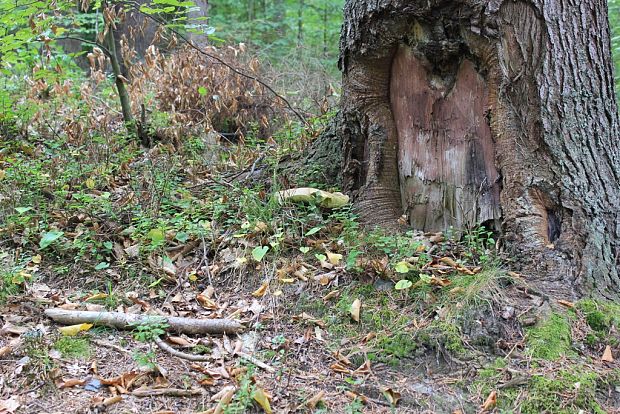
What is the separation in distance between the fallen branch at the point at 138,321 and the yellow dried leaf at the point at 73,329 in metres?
0.08

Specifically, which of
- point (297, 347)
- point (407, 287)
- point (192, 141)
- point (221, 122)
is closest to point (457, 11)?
point (407, 287)

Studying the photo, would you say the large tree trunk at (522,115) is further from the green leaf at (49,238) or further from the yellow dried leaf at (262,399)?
the green leaf at (49,238)

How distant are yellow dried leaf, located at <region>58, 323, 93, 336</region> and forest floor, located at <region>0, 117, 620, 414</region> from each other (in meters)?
0.01

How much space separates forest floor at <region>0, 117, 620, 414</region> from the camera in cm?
291

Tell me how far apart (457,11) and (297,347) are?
2.34 metres

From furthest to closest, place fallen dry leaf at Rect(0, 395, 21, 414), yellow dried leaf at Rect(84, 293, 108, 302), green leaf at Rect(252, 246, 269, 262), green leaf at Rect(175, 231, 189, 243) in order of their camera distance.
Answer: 1. green leaf at Rect(175, 231, 189, 243)
2. green leaf at Rect(252, 246, 269, 262)
3. yellow dried leaf at Rect(84, 293, 108, 302)
4. fallen dry leaf at Rect(0, 395, 21, 414)

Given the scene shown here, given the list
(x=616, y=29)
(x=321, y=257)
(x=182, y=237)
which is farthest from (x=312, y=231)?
(x=616, y=29)

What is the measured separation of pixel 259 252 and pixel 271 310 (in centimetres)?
48

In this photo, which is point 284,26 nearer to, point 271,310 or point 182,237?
point 182,237

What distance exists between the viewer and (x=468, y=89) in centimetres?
392

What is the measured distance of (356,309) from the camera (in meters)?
3.50

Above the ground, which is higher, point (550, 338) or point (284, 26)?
point (284, 26)

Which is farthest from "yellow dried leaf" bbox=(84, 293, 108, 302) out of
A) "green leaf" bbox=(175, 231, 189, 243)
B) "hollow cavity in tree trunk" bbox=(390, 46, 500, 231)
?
"hollow cavity in tree trunk" bbox=(390, 46, 500, 231)

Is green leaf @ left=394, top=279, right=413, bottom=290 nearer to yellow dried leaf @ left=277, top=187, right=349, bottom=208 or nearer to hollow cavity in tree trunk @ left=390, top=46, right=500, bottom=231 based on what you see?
hollow cavity in tree trunk @ left=390, top=46, right=500, bottom=231
